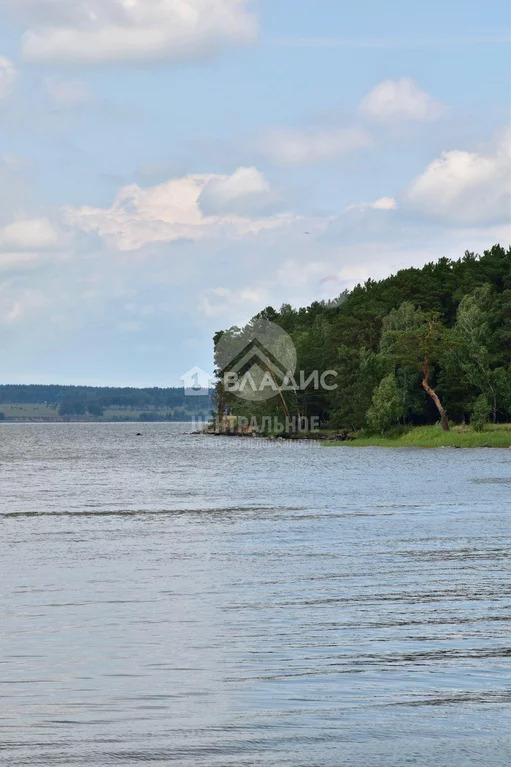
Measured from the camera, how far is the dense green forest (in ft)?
426

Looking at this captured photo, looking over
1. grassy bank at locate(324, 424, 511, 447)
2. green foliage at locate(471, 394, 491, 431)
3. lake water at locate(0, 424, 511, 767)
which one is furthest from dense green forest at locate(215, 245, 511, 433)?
lake water at locate(0, 424, 511, 767)

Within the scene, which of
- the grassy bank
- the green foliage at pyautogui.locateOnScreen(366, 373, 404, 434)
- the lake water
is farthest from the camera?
the green foliage at pyautogui.locateOnScreen(366, 373, 404, 434)

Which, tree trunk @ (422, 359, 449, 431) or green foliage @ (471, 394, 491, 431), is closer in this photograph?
green foliage @ (471, 394, 491, 431)

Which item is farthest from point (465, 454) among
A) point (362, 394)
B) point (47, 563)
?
point (47, 563)

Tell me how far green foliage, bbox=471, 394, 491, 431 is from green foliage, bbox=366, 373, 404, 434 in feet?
38.4

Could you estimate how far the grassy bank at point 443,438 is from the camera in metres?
121

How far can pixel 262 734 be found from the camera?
1296cm

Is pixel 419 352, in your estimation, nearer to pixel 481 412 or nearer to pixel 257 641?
pixel 481 412

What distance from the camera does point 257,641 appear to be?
18.7 meters

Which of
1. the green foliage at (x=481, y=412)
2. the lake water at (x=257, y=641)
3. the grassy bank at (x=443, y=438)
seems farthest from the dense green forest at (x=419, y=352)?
the lake water at (x=257, y=641)

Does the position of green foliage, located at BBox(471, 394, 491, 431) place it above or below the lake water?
above

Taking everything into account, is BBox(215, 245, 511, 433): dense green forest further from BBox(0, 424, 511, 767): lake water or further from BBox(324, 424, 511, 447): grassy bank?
BBox(0, 424, 511, 767): lake water

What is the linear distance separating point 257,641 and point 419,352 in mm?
114256

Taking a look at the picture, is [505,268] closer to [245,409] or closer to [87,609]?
[245,409]
